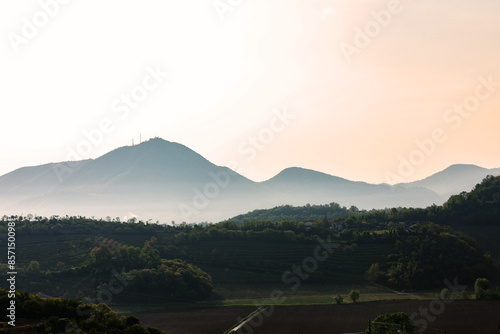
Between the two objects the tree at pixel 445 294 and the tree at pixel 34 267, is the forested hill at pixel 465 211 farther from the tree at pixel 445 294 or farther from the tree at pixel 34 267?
the tree at pixel 34 267

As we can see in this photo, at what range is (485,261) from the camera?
70562mm

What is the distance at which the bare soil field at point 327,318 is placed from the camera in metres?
47.6

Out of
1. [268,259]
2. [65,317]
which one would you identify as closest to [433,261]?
[268,259]

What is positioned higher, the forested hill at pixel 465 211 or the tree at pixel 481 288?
the forested hill at pixel 465 211

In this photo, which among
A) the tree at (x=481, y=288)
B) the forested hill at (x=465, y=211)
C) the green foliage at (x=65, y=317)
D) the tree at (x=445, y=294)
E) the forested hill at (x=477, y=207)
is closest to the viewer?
the green foliage at (x=65, y=317)

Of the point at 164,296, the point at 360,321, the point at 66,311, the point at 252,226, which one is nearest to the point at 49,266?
the point at 164,296

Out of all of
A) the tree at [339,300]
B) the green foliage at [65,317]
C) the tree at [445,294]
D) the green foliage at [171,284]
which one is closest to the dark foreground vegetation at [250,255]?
the green foliage at [171,284]

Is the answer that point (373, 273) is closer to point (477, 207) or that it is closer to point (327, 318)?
point (327, 318)

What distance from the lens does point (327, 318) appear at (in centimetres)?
5175

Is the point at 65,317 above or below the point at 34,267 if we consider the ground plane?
below

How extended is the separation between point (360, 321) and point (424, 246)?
2802 centimetres

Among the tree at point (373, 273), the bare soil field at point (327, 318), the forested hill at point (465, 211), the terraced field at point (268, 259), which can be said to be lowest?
the bare soil field at point (327, 318)

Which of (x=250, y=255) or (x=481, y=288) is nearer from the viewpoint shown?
(x=481, y=288)

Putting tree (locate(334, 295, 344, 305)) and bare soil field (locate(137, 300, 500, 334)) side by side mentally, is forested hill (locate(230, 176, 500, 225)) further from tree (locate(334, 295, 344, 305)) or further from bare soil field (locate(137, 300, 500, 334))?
tree (locate(334, 295, 344, 305))
